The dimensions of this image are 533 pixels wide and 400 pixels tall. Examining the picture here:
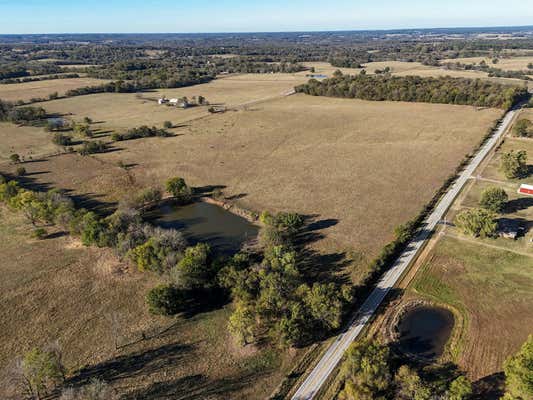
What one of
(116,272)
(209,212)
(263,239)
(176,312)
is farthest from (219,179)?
(176,312)

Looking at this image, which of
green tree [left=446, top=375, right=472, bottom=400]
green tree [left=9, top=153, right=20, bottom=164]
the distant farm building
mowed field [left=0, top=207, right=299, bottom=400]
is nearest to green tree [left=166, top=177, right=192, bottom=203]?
mowed field [left=0, top=207, right=299, bottom=400]

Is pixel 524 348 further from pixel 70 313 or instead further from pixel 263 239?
pixel 70 313

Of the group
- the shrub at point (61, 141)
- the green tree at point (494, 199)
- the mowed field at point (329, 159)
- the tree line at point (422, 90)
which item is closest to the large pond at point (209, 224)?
the mowed field at point (329, 159)

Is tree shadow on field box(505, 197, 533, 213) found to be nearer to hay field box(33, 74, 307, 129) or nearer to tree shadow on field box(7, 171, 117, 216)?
tree shadow on field box(7, 171, 117, 216)

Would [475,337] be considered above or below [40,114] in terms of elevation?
below

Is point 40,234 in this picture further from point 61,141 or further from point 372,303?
point 61,141
